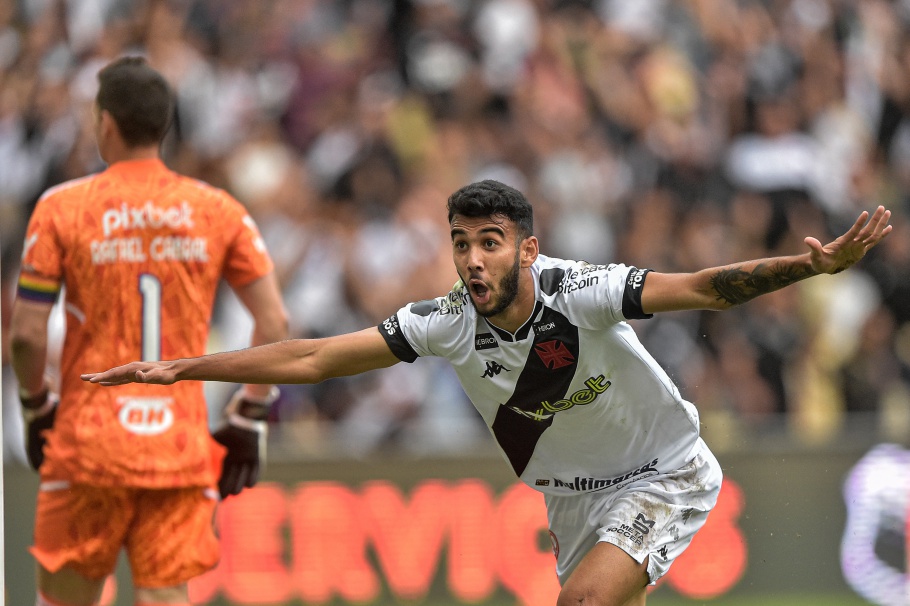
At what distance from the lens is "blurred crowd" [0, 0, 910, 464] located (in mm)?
11266

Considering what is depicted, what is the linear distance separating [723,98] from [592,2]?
5.35 feet

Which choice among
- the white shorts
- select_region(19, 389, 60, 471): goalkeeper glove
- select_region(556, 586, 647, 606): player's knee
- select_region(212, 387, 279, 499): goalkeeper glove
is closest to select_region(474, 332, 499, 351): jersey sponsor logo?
the white shorts

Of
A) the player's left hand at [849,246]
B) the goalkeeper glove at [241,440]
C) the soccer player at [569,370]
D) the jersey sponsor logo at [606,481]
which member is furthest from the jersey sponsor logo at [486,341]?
the goalkeeper glove at [241,440]

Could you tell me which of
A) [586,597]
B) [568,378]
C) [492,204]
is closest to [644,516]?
[586,597]

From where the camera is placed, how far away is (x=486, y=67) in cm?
1295

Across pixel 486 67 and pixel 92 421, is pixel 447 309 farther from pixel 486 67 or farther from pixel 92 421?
pixel 486 67

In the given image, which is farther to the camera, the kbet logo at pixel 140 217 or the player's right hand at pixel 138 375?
the kbet logo at pixel 140 217

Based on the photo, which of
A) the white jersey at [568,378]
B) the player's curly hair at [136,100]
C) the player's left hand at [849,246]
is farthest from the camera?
the player's curly hair at [136,100]

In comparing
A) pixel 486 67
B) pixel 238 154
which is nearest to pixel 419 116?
pixel 486 67

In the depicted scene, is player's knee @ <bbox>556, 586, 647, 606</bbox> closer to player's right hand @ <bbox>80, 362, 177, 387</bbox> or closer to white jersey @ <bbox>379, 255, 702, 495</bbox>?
white jersey @ <bbox>379, 255, 702, 495</bbox>

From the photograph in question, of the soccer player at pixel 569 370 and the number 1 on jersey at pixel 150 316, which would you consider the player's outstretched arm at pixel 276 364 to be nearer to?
the soccer player at pixel 569 370

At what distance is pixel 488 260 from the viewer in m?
5.33

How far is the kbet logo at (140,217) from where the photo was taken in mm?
6043

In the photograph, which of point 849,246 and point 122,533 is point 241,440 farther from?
point 849,246
